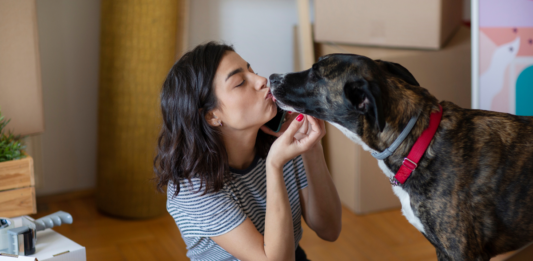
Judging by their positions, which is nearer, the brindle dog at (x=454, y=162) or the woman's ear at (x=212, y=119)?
the brindle dog at (x=454, y=162)

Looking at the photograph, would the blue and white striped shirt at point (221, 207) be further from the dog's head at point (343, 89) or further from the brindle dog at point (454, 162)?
the brindle dog at point (454, 162)

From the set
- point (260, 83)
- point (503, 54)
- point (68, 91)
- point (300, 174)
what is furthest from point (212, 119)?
point (68, 91)

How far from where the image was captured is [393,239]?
2.51m

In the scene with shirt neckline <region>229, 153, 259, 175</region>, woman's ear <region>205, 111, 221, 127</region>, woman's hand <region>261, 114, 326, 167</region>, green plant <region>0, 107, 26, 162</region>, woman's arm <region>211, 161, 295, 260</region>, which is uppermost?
woman's ear <region>205, 111, 221, 127</region>

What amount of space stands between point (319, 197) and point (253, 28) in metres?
1.87

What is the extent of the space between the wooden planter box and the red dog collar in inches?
51.6

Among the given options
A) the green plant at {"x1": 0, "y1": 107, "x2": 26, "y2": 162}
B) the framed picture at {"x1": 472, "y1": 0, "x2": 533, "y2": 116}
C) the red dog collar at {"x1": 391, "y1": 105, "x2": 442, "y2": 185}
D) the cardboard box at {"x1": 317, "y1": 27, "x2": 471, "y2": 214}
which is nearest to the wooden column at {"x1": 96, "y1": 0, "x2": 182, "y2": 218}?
the green plant at {"x1": 0, "y1": 107, "x2": 26, "y2": 162}

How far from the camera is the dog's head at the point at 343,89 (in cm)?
108

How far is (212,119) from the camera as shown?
53.6 inches

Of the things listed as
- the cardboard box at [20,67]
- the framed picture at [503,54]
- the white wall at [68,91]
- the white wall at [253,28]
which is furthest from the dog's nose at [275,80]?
the white wall at [68,91]

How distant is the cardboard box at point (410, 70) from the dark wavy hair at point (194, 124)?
1491 mm

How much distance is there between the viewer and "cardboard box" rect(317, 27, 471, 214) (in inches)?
106

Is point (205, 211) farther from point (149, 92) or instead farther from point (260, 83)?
point (149, 92)

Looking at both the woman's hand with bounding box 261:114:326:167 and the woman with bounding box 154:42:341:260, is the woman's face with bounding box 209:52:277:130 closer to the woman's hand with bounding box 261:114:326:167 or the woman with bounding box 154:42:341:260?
the woman with bounding box 154:42:341:260
